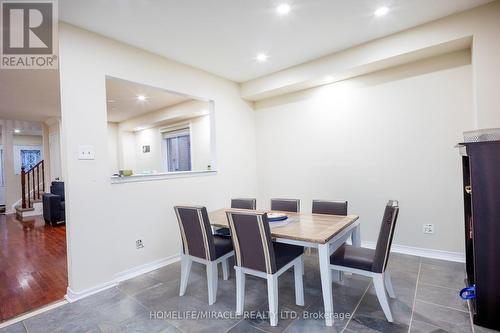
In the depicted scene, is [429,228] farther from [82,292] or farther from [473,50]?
[82,292]

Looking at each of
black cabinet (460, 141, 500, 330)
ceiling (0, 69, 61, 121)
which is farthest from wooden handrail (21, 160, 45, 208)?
black cabinet (460, 141, 500, 330)

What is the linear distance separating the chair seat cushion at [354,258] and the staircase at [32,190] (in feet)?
27.0

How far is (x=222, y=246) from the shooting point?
7.88 feet

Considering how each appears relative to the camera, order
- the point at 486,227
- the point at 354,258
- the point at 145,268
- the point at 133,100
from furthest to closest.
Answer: the point at 133,100, the point at 145,268, the point at 354,258, the point at 486,227

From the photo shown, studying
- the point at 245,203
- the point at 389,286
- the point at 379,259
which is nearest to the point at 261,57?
the point at 245,203

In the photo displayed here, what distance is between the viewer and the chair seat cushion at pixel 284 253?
2.03 meters

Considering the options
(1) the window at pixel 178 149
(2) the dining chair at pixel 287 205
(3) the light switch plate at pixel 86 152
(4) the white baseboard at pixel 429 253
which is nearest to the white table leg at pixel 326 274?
(2) the dining chair at pixel 287 205

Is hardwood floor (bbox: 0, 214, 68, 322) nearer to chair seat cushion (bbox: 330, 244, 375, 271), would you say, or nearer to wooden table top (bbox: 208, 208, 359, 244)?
wooden table top (bbox: 208, 208, 359, 244)

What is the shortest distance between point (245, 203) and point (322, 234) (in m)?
1.45

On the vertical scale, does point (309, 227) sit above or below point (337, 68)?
below

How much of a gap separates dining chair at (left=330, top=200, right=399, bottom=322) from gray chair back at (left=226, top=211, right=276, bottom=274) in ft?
1.88

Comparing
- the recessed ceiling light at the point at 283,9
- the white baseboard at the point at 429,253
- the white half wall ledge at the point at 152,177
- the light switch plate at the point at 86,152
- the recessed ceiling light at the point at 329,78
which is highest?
the recessed ceiling light at the point at 283,9

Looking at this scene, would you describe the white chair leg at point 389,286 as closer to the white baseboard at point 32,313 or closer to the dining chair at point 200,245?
the dining chair at point 200,245

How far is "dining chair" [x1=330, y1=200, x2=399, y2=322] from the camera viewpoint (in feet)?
6.03
